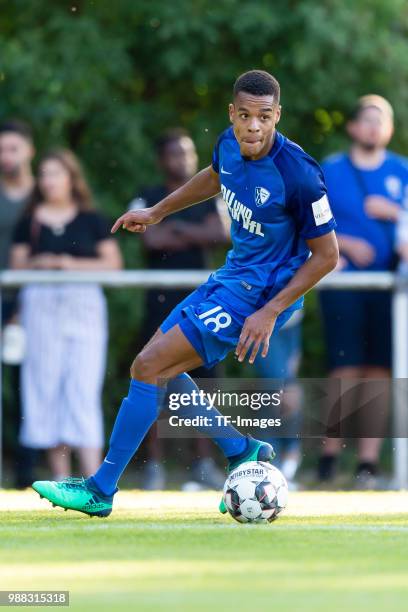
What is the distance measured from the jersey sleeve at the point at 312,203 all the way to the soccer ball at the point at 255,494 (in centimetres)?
121

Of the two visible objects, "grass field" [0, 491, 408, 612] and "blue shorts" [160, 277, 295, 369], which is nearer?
"grass field" [0, 491, 408, 612]

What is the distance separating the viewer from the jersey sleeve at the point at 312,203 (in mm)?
7848

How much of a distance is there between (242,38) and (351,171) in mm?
5087

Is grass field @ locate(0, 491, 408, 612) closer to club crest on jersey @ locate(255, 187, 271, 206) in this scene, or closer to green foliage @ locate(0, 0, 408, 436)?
club crest on jersey @ locate(255, 187, 271, 206)

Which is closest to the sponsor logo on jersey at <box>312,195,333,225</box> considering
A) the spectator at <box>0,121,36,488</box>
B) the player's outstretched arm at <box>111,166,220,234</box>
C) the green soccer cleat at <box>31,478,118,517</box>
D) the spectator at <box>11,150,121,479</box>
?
the player's outstretched arm at <box>111,166,220,234</box>

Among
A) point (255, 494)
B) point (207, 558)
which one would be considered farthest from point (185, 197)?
point (207, 558)

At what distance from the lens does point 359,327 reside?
1134 centimetres

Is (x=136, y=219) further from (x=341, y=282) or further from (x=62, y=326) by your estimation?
(x=341, y=282)

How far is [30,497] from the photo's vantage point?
10070mm

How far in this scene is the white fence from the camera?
11.1m

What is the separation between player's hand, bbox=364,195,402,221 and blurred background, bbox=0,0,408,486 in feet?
13.8

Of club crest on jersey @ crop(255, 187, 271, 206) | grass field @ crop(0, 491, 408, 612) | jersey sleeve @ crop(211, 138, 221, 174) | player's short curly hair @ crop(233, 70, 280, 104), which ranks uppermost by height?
player's short curly hair @ crop(233, 70, 280, 104)

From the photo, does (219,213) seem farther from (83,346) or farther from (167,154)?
(83,346)

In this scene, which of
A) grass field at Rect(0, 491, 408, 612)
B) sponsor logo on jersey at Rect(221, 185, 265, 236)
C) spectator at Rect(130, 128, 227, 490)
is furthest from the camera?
spectator at Rect(130, 128, 227, 490)
